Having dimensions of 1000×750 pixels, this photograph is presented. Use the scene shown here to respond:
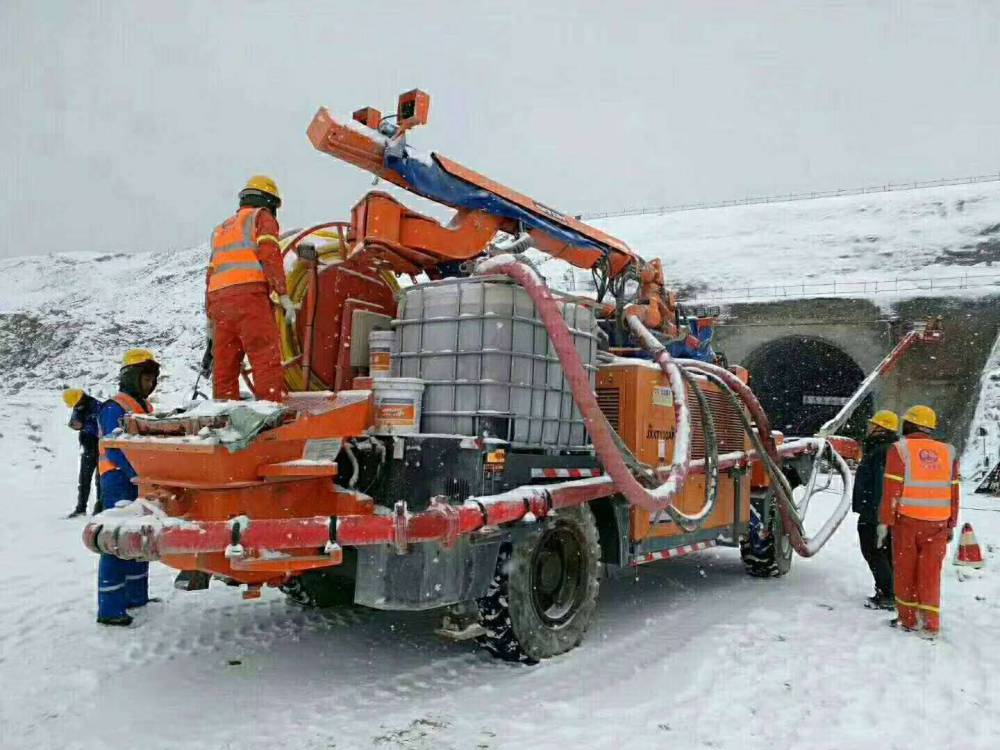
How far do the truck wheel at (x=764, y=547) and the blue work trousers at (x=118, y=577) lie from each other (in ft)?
18.6

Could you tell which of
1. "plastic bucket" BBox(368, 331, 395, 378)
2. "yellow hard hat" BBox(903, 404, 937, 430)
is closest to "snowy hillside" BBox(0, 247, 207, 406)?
"plastic bucket" BBox(368, 331, 395, 378)

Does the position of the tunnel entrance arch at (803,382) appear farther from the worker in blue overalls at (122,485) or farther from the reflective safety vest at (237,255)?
the reflective safety vest at (237,255)

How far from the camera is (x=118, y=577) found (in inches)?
215

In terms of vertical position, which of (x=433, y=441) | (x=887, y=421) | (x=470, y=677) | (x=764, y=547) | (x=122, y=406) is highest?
(x=887, y=421)

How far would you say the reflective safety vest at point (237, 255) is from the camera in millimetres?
4910

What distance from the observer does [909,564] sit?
591 centimetres

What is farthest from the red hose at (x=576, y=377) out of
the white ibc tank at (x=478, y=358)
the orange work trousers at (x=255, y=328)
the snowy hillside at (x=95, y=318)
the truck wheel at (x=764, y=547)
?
the snowy hillside at (x=95, y=318)

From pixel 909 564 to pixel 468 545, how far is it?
11.5 feet

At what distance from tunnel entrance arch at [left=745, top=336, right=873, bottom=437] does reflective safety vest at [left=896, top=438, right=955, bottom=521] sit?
20366 mm

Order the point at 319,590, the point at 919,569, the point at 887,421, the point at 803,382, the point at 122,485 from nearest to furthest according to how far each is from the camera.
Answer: the point at 122,485, the point at 919,569, the point at 319,590, the point at 887,421, the point at 803,382

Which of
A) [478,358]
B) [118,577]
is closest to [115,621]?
[118,577]

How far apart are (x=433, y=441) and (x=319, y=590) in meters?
2.09

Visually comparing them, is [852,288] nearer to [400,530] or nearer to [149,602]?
[149,602]

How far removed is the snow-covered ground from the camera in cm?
389
